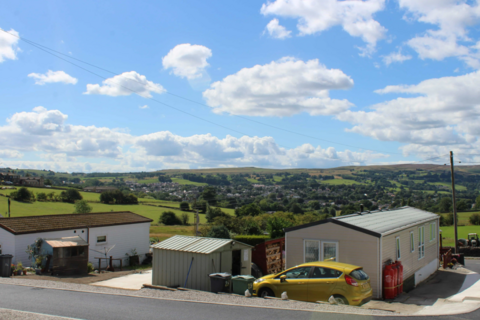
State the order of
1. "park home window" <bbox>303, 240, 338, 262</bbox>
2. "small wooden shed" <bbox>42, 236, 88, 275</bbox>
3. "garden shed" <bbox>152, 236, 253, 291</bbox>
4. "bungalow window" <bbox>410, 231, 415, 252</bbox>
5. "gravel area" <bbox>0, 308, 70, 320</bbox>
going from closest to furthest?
"gravel area" <bbox>0, 308, 70, 320</bbox> < "garden shed" <bbox>152, 236, 253, 291</bbox> < "park home window" <bbox>303, 240, 338, 262</bbox> < "bungalow window" <bbox>410, 231, 415, 252</bbox> < "small wooden shed" <bbox>42, 236, 88, 275</bbox>

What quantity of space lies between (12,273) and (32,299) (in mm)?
8516

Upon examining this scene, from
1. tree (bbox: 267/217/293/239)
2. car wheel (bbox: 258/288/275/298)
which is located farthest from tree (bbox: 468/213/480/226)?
car wheel (bbox: 258/288/275/298)

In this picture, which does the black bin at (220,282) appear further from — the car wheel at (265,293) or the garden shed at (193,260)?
the car wheel at (265,293)

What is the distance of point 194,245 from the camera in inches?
611

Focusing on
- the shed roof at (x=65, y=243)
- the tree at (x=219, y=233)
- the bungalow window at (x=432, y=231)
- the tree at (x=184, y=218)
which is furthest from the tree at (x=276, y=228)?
the tree at (x=184, y=218)

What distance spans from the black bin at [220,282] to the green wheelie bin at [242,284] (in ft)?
0.75

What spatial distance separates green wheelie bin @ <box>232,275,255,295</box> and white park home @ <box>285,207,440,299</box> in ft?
11.9

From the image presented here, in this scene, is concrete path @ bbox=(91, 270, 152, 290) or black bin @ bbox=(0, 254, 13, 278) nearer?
concrete path @ bbox=(91, 270, 152, 290)

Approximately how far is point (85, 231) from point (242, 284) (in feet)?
53.3

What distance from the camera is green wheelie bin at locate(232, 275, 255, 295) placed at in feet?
43.4

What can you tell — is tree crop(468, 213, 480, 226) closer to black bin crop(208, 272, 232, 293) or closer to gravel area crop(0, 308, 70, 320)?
black bin crop(208, 272, 232, 293)

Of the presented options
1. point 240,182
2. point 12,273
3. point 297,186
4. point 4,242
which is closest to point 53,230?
point 4,242

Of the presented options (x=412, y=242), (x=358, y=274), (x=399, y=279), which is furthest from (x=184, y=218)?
(x=358, y=274)

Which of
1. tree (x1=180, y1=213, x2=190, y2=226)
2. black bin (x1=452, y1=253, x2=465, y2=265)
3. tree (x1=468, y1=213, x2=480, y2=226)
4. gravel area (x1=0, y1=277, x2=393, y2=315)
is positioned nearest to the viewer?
gravel area (x1=0, y1=277, x2=393, y2=315)
